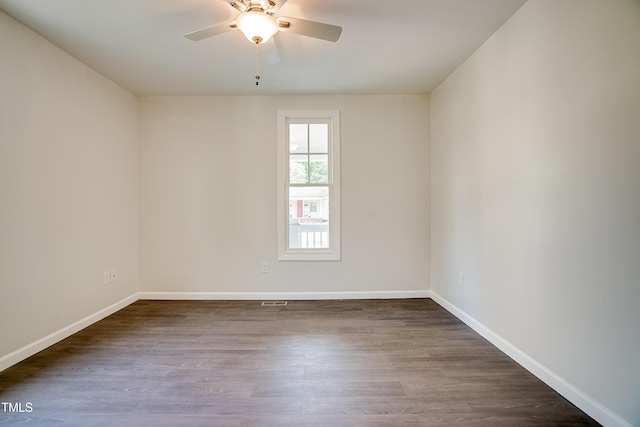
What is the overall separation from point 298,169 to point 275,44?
1508mm

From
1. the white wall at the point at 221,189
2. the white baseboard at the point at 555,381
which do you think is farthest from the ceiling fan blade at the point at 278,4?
the white baseboard at the point at 555,381

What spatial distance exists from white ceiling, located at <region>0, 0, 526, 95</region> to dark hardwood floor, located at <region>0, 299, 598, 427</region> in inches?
98.0

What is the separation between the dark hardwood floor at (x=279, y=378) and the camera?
1.55m

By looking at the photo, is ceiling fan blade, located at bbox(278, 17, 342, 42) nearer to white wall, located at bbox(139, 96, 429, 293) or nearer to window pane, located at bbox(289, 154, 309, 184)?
white wall, located at bbox(139, 96, 429, 293)

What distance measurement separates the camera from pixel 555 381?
1.75 meters

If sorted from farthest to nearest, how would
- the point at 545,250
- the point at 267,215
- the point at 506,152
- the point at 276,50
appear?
the point at 267,215 → the point at 276,50 → the point at 506,152 → the point at 545,250

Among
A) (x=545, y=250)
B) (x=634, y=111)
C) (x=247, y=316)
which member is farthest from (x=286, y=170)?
(x=634, y=111)

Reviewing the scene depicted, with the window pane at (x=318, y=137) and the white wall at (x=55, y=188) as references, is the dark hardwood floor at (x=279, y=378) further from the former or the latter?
the window pane at (x=318, y=137)

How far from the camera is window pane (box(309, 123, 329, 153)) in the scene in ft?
11.9

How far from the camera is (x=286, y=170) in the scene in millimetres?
3582

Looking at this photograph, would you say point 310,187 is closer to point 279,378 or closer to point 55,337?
point 279,378

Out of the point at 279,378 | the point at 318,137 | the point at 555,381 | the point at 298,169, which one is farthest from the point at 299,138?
the point at 555,381

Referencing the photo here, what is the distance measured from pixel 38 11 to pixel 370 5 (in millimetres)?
2316

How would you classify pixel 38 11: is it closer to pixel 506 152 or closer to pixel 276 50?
pixel 276 50
